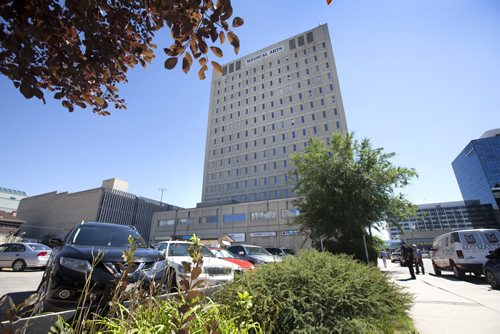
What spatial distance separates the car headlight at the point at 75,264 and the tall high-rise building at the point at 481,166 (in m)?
97.0

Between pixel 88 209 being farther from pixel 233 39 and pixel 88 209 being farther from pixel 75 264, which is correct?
pixel 233 39

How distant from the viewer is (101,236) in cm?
520

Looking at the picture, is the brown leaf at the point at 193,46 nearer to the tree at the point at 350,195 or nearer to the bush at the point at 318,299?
the bush at the point at 318,299

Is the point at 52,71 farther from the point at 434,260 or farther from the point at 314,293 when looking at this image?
the point at 434,260

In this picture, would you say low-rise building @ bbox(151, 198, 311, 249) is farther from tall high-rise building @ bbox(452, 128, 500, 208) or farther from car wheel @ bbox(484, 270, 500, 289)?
tall high-rise building @ bbox(452, 128, 500, 208)

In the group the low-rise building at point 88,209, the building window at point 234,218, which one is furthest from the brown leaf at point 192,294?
the low-rise building at point 88,209

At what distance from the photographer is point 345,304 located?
3215 mm

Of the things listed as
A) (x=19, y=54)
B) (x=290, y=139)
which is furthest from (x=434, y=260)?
(x=290, y=139)

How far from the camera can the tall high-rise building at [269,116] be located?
59312mm

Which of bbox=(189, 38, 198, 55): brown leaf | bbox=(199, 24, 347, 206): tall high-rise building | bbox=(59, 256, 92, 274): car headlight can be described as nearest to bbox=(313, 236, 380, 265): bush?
bbox=(59, 256, 92, 274): car headlight

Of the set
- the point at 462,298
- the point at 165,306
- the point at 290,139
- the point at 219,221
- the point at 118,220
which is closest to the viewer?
the point at 165,306

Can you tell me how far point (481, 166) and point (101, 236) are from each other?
107642mm

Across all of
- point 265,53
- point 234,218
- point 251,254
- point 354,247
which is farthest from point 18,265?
point 265,53

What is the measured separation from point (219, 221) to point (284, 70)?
4936cm
